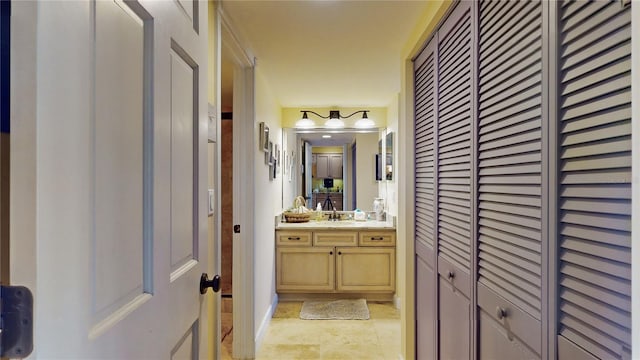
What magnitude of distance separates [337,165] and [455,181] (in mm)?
2779

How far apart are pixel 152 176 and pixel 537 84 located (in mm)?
964

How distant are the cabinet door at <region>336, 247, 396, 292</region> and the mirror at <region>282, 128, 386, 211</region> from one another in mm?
735

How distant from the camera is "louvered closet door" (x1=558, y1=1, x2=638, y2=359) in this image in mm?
609

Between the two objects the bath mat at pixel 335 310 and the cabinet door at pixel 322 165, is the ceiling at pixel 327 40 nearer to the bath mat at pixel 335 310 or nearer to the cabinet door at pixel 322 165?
the cabinet door at pixel 322 165

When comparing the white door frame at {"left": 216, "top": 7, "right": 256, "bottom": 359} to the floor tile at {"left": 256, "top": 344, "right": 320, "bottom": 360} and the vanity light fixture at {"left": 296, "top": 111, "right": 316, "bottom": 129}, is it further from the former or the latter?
the vanity light fixture at {"left": 296, "top": 111, "right": 316, "bottom": 129}

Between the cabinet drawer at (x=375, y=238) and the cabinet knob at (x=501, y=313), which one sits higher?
the cabinet knob at (x=501, y=313)

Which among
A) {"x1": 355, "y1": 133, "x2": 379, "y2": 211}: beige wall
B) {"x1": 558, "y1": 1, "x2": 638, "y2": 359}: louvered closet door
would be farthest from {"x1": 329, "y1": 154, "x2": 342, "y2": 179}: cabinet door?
{"x1": 558, "y1": 1, "x2": 638, "y2": 359}: louvered closet door

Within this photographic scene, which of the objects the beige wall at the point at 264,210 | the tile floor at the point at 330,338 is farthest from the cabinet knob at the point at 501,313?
the beige wall at the point at 264,210

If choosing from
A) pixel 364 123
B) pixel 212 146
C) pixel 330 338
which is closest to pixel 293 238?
pixel 330 338

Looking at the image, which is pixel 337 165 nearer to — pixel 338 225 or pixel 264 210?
pixel 338 225

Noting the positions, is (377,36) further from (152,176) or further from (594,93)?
(152,176)

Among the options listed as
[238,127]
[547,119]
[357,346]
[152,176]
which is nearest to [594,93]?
[547,119]

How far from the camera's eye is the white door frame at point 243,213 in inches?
95.6

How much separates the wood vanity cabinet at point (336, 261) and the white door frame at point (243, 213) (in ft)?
3.63
